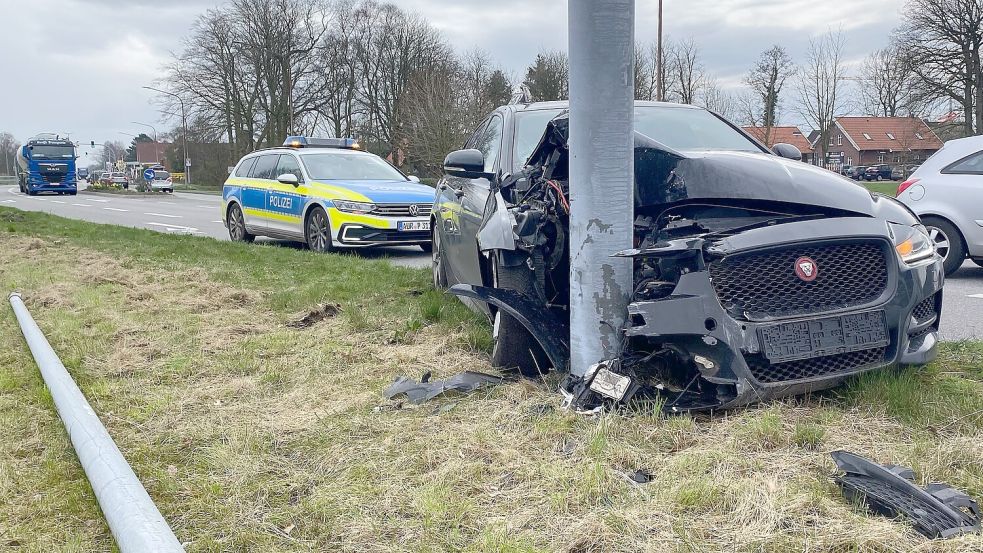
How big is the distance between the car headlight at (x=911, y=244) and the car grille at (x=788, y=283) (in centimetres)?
24

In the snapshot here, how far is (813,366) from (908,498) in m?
0.92

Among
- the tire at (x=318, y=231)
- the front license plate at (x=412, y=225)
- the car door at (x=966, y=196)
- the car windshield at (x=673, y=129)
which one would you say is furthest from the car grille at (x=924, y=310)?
the tire at (x=318, y=231)

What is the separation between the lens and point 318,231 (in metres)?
11.5

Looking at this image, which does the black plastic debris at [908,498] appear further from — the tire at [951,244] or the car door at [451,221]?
the tire at [951,244]

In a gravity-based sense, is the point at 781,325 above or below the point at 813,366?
above

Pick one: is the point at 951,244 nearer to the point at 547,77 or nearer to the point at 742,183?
the point at 742,183

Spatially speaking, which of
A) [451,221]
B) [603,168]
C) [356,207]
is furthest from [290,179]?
[603,168]

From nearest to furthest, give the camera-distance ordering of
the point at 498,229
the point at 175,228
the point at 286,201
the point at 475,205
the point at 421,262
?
the point at 498,229, the point at 475,205, the point at 421,262, the point at 286,201, the point at 175,228

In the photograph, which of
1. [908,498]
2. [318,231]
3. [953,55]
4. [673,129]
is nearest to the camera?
[908,498]

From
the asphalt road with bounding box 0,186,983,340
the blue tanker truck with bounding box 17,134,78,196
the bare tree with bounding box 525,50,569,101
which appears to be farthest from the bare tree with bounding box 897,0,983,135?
the blue tanker truck with bounding box 17,134,78,196

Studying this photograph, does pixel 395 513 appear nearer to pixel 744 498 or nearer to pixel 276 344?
pixel 744 498

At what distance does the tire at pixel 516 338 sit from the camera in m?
4.08

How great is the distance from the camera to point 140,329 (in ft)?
18.9

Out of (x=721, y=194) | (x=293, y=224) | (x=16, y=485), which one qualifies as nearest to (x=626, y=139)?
(x=721, y=194)
